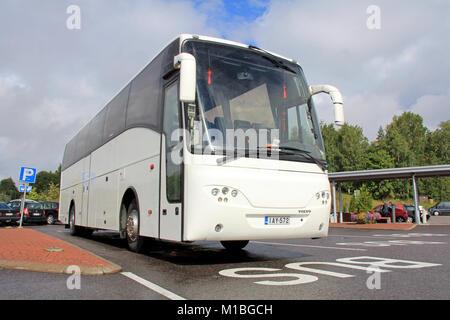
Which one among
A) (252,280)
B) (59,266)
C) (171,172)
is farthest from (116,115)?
(252,280)

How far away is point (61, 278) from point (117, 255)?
2.76m

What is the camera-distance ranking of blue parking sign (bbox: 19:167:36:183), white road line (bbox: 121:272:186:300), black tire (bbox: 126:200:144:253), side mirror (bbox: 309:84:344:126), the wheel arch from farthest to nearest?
blue parking sign (bbox: 19:167:36:183) < the wheel arch < black tire (bbox: 126:200:144:253) < side mirror (bbox: 309:84:344:126) < white road line (bbox: 121:272:186:300)

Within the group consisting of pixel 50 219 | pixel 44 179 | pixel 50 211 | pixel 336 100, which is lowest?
pixel 50 219

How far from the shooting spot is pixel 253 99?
6113 mm

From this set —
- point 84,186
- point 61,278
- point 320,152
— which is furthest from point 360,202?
point 61,278

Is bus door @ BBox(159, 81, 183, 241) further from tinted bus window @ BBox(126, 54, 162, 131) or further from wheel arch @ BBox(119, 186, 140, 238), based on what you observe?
wheel arch @ BBox(119, 186, 140, 238)

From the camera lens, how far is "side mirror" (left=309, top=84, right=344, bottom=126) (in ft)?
22.2

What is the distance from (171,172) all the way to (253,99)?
67.4 inches

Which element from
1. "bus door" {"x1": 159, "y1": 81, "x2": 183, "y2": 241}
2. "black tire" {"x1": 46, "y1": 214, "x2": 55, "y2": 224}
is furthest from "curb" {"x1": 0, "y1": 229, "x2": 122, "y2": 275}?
"black tire" {"x1": 46, "y1": 214, "x2": 55, "y2": 224}

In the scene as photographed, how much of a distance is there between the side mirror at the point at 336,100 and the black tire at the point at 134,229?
3971 millimetres

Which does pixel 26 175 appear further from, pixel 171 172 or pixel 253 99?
pixel 253 99

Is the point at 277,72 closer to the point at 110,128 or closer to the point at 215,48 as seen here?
the point at 215,48

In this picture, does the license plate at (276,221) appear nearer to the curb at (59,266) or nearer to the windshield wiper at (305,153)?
the windshield wiper at (305,153)

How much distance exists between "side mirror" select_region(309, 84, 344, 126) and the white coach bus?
2 cm
